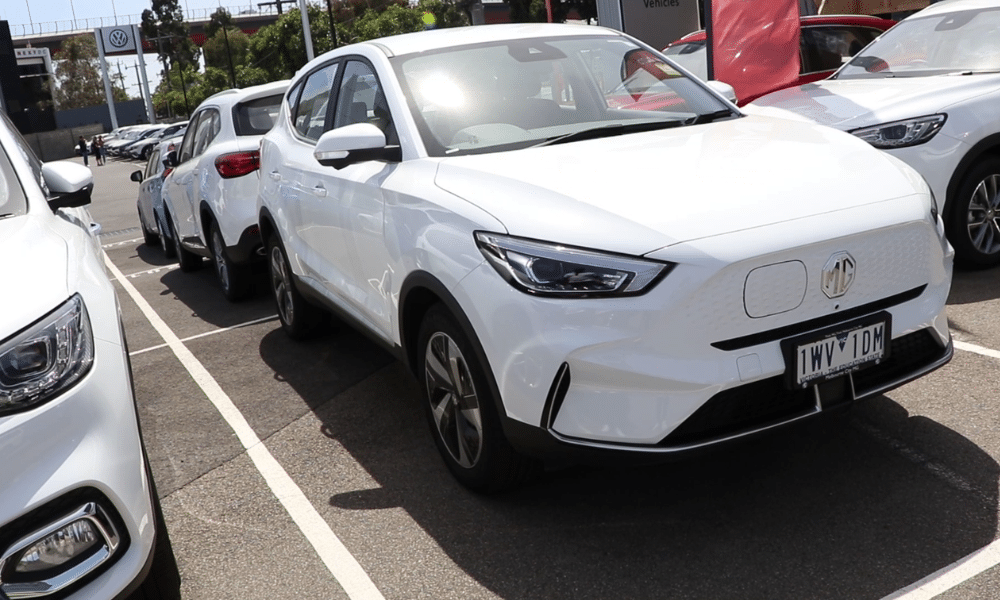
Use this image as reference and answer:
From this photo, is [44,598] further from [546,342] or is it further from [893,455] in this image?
[893,455]

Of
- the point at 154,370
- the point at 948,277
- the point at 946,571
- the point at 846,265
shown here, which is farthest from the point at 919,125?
the point at 154,370

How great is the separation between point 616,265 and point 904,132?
3.74 meters

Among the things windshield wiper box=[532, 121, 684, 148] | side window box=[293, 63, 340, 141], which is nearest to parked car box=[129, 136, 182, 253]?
side window box=[293, 63, 340, 141]

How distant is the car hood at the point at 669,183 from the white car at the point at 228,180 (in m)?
4.04

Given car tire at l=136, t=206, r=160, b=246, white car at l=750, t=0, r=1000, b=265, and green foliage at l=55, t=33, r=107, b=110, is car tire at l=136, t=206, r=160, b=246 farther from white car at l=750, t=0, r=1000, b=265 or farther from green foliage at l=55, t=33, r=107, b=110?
green foliage at l=55, t=33, r=107, b=110

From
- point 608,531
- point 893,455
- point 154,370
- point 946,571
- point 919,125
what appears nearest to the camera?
point 946,571

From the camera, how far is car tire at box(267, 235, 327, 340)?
6.05 m

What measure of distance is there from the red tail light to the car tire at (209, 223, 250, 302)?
0.54 meters

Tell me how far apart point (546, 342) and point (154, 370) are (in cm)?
410

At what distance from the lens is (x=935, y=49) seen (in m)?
6.93

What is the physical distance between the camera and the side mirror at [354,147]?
13.0 ft

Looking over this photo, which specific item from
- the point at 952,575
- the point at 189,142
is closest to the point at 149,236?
the point at 189,142

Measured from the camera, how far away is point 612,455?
9.84ft

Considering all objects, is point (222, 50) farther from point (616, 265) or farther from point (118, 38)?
point (616, 265)
